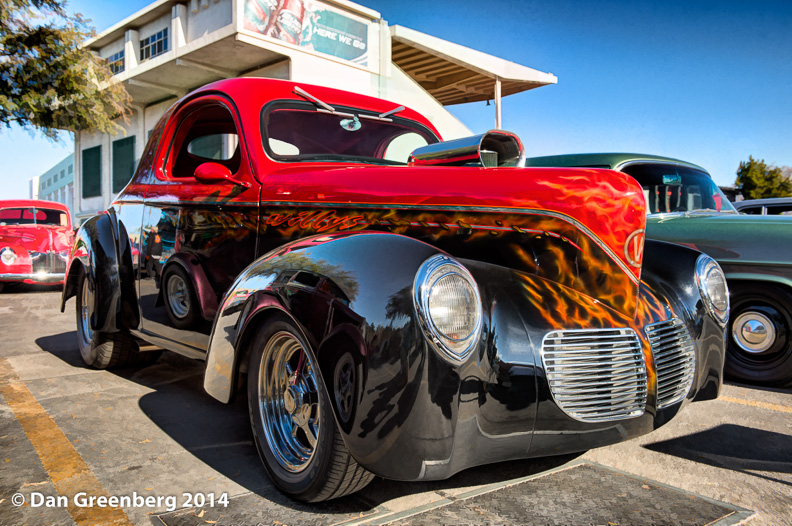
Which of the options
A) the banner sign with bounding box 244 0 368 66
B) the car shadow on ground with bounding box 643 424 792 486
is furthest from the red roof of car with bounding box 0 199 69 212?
the car shadow on ground with bounding box 643 424 792 486

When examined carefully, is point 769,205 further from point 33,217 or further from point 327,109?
point 33,217

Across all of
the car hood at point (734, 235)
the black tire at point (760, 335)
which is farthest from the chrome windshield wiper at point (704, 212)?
the black tire at point (760, 335)

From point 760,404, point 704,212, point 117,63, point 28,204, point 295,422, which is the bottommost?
point 760,404

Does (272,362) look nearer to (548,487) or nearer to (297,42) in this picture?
(548,487)

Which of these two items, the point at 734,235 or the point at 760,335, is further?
the point at 734,235

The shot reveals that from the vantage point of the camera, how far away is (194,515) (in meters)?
2.09

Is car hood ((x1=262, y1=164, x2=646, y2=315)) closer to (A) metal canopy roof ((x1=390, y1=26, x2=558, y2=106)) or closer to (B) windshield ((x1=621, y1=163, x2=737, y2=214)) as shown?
(B) windshield ((x1=621, y1=163, x2=737, y2=214))

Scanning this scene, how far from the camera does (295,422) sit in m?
2.32

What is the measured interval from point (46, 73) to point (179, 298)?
576 inches

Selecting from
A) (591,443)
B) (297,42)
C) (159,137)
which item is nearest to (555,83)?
(297,42)

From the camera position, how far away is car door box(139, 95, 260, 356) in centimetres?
301

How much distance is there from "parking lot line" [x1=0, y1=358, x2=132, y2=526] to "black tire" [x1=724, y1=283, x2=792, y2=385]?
4.08 meters

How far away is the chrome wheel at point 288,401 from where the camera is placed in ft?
7.39

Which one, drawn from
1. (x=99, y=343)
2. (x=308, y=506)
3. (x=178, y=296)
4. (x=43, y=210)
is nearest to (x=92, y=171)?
(x=43, y=210)
